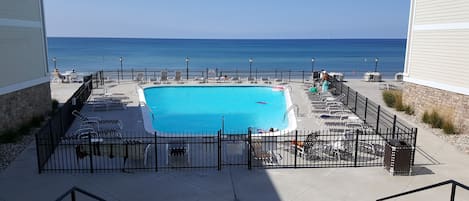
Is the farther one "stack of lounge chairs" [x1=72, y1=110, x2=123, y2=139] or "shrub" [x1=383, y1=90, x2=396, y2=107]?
"shrub" [x1=383, y1=90, x2=396, y2=107]

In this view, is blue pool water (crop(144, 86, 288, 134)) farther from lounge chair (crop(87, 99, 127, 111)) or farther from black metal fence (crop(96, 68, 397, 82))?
black metal fence (crop(96, 68, 397, 82))

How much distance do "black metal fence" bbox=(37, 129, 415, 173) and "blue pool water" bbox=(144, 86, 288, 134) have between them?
5.81m

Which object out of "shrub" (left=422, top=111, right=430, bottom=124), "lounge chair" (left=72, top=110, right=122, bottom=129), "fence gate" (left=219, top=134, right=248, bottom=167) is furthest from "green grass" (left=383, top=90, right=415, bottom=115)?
"lounge chair" (left=72, top=110, right=122, bottom=129)

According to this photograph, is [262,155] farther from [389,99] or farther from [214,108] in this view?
[389,99]

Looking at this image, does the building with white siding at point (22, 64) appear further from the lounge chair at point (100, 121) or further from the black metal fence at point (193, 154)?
the black metal fence at point (193, 154)

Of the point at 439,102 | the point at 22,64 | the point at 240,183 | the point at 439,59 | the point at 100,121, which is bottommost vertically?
the point at 240,183

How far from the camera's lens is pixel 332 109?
18.1 m

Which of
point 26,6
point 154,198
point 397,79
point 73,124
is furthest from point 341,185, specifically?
point 397,79

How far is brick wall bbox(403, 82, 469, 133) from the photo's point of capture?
14.0 meters

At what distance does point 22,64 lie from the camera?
1480cm

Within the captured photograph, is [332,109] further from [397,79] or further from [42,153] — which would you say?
[397,79]

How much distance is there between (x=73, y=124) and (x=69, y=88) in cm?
1111

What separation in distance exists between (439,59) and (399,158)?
Result: 309 inches

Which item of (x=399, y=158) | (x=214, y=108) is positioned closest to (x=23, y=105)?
(x=214, y=108)
